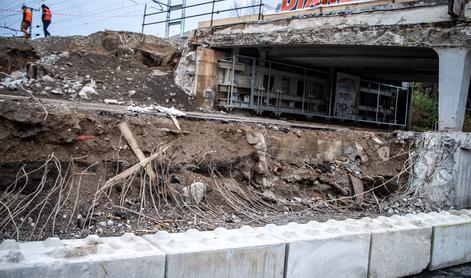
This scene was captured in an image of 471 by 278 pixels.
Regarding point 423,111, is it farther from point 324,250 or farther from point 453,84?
point 324,250

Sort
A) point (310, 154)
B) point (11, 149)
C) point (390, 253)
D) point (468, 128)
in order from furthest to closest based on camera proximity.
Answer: point (468, 128)
point (310, 154)
point (11, 149)
point (390, 253)

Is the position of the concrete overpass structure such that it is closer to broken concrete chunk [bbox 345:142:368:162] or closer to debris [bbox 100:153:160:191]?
broken concrete chunk [bbox 345:142:368:162]

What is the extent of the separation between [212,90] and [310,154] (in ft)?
21.0

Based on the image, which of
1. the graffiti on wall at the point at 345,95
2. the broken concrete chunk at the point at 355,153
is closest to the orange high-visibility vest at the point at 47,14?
the graffiti on wall at the point at 345,95

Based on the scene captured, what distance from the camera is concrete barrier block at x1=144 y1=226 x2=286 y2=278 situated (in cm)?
322

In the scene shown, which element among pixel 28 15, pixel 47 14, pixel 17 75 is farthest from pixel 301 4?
pixel 47 14

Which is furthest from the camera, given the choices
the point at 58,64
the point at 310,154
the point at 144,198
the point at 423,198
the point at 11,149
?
the point at 58,64


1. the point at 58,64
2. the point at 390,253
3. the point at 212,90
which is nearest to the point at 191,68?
the point at 212,90

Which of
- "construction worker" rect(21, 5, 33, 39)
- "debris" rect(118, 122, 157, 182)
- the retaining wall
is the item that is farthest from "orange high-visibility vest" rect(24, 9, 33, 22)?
the retaining wall

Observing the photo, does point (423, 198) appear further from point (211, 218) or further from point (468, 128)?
point (468, 128)

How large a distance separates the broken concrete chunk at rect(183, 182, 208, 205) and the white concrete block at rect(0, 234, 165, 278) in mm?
3618

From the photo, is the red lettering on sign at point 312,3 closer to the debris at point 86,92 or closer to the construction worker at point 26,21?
the debris at point 86,92

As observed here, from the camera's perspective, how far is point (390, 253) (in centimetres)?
448

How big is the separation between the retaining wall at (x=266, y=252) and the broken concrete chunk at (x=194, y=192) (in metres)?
2.94
